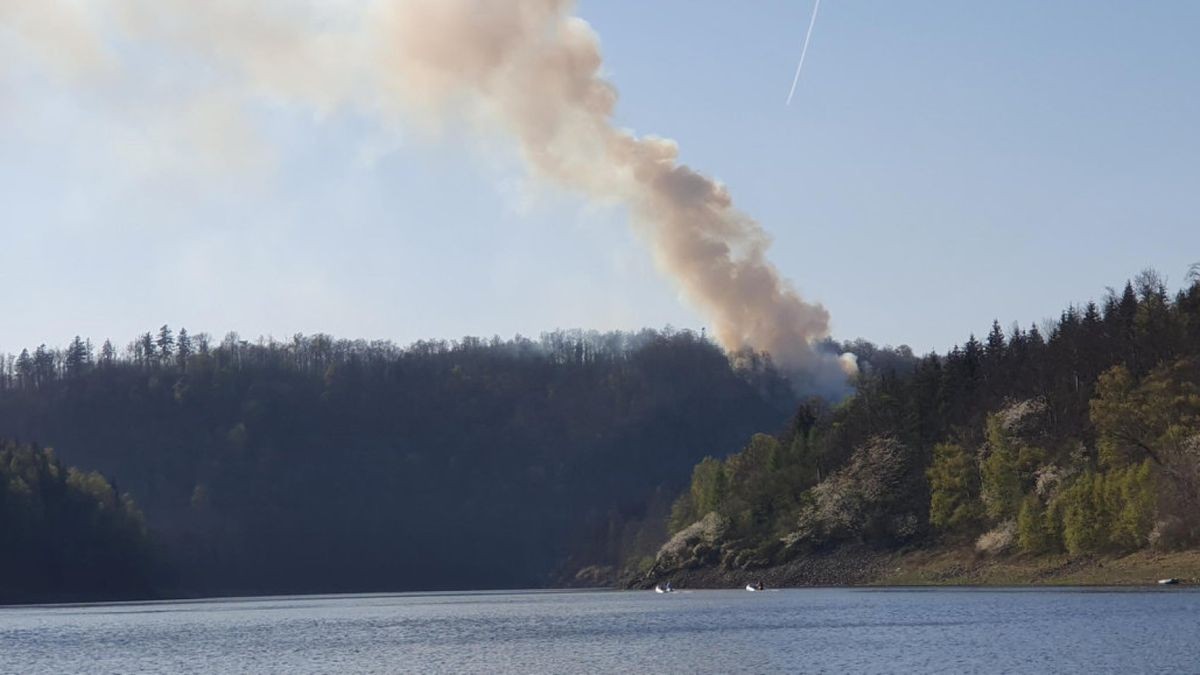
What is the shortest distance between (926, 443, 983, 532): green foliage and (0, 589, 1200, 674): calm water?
26.6 meters

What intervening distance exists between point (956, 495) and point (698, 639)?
9030 centimetres

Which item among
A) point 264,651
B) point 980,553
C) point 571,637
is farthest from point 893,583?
point 264,651

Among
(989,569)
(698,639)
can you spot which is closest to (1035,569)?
(989,569)

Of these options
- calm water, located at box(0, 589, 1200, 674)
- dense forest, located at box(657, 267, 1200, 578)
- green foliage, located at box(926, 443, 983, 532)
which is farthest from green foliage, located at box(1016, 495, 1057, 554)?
green foliage, located at box(926, 443, 983, 532)

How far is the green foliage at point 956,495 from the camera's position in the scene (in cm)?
18112

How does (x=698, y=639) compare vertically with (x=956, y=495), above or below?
below

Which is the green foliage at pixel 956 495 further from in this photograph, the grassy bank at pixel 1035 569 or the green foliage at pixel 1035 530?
the green foliage at pixel 1035 530

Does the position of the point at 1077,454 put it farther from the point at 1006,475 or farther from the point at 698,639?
the point at 698,639

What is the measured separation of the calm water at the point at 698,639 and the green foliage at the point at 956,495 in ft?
87.4

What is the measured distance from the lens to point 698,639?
10169 centimetres

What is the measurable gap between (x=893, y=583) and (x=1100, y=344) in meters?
36.3

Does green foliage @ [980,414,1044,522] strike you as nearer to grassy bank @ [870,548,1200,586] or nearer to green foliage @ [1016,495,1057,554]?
grassy bank @ [870,548,1200,586]

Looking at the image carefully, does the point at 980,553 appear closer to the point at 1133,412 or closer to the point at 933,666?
the point at 1133,412

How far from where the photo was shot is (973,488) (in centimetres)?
18500
